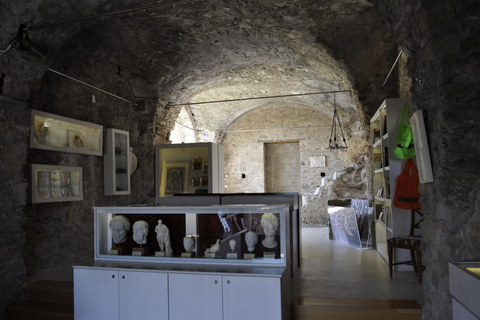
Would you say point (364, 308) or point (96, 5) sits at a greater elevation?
point (96, 5)

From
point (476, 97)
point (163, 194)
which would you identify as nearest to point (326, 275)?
point (476, 97)

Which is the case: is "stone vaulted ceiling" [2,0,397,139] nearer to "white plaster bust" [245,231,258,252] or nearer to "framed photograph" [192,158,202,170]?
"framed photograph" [192,158,202,170]

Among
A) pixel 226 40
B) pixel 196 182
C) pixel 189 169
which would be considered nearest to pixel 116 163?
pixel 189 169

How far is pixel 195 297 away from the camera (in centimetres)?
330

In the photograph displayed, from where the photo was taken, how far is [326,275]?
5332mm

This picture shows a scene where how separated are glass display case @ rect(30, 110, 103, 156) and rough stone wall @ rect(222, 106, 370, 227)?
8112mm

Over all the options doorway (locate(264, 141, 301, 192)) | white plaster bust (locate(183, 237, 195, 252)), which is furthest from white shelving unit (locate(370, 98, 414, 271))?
doorway (locate(264, 141, 301, 192))

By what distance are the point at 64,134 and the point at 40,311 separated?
2621 mm

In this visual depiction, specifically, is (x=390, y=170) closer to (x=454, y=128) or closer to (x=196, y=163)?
(x=454, y=128)

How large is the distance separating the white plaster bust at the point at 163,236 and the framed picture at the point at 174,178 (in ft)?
17.0

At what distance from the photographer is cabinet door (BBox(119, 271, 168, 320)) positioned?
133 inches

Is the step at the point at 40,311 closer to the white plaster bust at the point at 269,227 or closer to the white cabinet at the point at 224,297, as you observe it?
the white cabinet at the point at 224,297

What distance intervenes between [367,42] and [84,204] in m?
5.49

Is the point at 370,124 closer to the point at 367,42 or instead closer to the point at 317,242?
the point at 367,42
